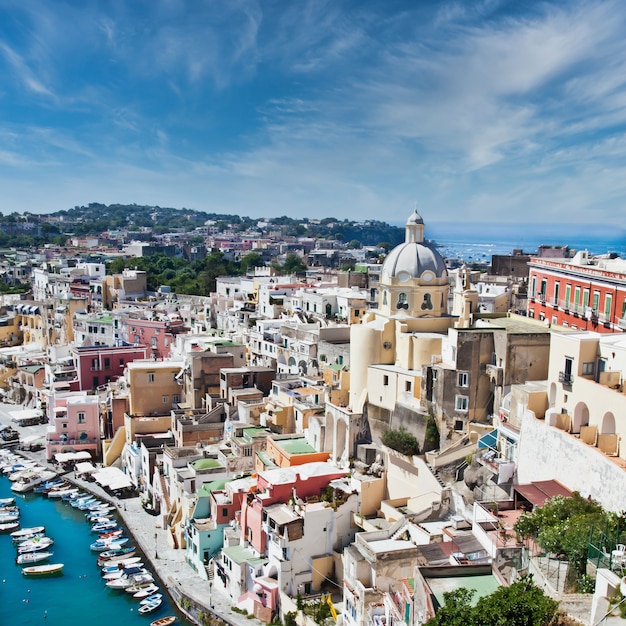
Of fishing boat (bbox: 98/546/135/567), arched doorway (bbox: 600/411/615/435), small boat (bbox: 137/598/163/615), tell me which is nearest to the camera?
arched doorway (bbox: 600/411/615/435)

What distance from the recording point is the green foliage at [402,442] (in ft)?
75.2

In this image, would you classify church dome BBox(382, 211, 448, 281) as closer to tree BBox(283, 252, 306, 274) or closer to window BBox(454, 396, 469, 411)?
window BBox(454, 396, 469, 411)

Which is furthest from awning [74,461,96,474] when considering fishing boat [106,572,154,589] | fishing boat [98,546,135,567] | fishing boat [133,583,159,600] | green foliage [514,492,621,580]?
green foliage [514,492,621,580]

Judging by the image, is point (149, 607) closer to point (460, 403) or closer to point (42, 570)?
point (42, 570)

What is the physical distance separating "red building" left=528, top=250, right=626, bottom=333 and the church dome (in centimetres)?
480

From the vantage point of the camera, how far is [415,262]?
26.5 metres

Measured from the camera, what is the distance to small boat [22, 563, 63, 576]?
85.0 ft

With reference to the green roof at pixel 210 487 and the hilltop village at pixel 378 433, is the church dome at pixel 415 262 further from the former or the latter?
the green roof at pixel 210 487

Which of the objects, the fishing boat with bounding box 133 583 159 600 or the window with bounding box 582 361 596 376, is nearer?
the window with bounding box 582 361 596 376

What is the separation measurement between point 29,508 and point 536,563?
84.5 feet

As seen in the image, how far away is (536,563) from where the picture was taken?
14.0 meters

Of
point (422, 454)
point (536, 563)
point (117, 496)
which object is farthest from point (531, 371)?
point (117, 496)

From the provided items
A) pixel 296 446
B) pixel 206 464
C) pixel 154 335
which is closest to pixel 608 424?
pixel 296 446

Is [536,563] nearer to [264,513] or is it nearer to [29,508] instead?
[264,513]
